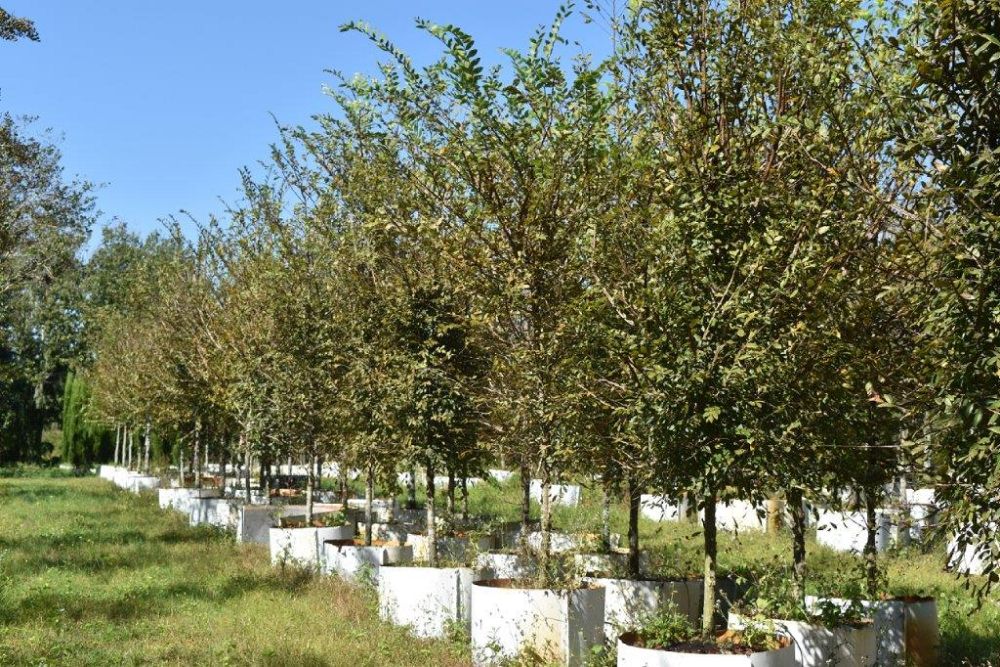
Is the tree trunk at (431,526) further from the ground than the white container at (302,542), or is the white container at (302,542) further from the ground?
the tree trunk at (431,526)

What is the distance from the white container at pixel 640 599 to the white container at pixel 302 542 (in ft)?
26.0

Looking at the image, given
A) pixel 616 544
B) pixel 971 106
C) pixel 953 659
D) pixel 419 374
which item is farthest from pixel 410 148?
pixel 616 544

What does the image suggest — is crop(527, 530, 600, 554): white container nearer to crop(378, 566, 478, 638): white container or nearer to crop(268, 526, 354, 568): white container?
crop(378, 566, 478, 638): white container

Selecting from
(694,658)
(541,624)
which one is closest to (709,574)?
(694,658)

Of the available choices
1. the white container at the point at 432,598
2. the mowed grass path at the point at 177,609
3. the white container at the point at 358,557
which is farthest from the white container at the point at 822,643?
the white container at the point at 358,557

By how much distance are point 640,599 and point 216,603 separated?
6697 millimetres

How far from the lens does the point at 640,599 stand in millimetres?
11461

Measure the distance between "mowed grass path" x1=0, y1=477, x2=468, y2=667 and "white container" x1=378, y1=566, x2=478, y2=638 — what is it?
0.87 ft

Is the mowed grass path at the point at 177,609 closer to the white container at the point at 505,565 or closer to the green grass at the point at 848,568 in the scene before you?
the white container at the point at 505,565

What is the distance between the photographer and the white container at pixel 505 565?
1334 centimetres

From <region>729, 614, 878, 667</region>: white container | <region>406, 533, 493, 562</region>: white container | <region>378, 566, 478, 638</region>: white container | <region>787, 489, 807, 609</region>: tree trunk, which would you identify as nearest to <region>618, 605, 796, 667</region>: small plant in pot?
<region>729, 614, 878, 667</region>: white container

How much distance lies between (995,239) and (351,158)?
40.7 feet

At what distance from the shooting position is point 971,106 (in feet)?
20.8

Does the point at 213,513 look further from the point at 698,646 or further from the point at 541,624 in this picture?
the point at 698,646
